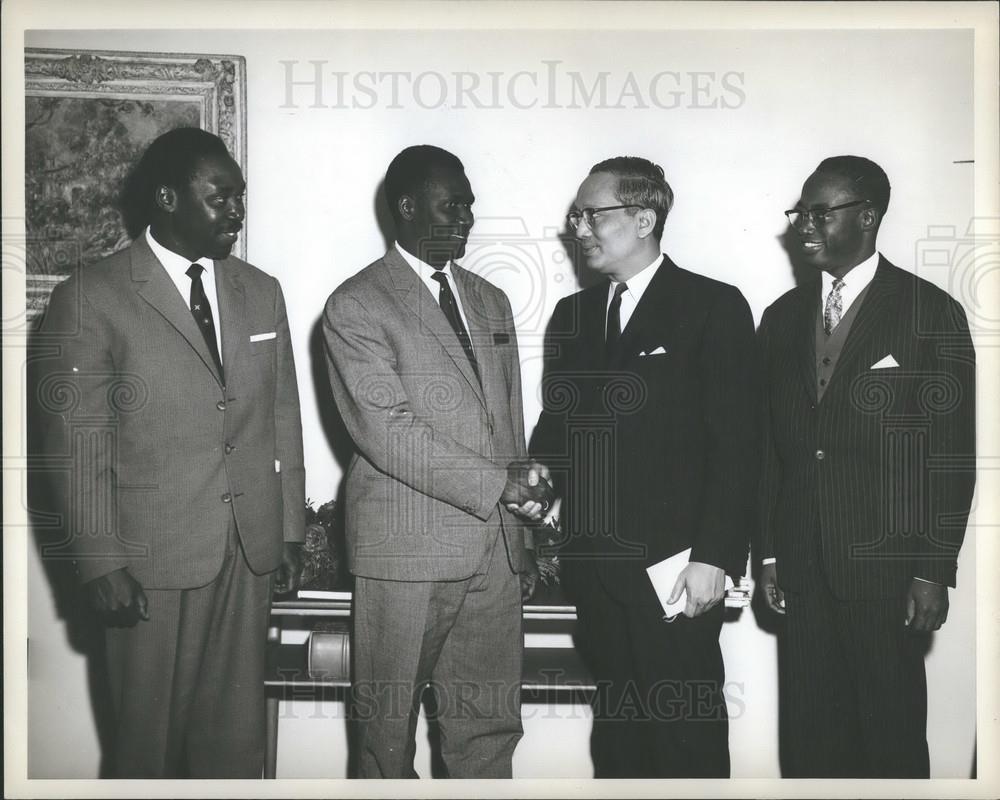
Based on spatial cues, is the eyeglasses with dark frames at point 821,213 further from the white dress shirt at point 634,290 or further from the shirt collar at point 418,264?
the shirt collar at point 418,264

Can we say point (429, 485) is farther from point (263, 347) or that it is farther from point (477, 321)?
point (263, 347)

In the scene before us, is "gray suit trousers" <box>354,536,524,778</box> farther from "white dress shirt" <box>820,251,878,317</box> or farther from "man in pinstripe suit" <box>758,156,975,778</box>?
"white dress shirt" <box>820,251,878,317</box>

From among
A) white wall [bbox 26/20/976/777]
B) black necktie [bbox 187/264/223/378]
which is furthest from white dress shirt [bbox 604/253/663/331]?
black necktie [bbox 187/264/223/378]

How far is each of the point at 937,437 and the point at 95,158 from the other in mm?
2804

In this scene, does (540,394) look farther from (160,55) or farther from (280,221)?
(160,55)

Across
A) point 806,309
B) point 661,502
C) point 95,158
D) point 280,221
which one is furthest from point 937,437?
point 95,158

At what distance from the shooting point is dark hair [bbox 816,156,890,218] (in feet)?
9.55

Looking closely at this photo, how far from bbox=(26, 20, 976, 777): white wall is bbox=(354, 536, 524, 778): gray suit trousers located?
0.56 m

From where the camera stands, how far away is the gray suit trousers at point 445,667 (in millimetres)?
2709

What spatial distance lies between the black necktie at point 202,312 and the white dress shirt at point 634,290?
1209 mm

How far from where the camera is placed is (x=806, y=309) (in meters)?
2.89

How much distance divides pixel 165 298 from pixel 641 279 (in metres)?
1.40

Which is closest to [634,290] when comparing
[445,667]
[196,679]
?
[445,667]

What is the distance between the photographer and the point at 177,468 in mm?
2713
